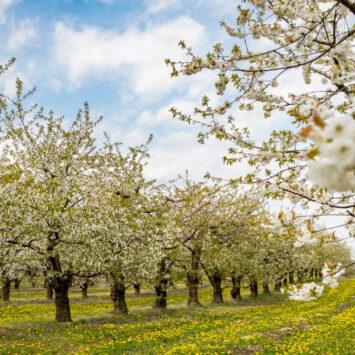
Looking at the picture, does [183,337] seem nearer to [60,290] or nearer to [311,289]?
[60,290]

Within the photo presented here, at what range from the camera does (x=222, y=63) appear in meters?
4.68

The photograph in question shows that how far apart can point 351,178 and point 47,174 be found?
16038 mm

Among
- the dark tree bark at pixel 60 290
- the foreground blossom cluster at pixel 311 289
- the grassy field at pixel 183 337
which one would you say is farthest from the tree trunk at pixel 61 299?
the foreground blossom cluster at pixel 311 289

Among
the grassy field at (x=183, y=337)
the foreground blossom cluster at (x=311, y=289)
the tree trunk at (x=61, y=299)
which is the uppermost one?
the foreground blossom cluster at (x=311, y=289)

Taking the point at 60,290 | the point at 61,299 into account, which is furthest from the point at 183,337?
the point at 61,299

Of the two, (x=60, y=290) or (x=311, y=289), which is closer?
(x=311, y=289)

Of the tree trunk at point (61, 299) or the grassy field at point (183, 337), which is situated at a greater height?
the tree trunk at point (61, 299)

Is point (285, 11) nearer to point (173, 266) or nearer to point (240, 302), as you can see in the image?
point (173, 266)

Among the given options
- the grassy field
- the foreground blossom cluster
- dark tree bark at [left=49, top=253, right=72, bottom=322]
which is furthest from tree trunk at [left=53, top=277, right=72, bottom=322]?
the foreground blossom cluster

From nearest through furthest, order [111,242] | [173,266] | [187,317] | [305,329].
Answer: [305,329], [111,242], [187,317], [173,266]

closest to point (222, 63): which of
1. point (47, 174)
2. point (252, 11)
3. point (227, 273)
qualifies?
point (252, 11)

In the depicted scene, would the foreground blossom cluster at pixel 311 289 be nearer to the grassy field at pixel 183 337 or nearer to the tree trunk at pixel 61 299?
the grassy field at pixel 183 337

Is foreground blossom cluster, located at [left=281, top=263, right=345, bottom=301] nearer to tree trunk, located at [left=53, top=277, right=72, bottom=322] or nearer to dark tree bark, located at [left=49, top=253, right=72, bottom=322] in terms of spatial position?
dark tree bark, located at [left=49, top=253, right=72, bottom=322]

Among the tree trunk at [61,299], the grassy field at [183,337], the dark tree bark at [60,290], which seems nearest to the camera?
the grassy field at [183,337]
